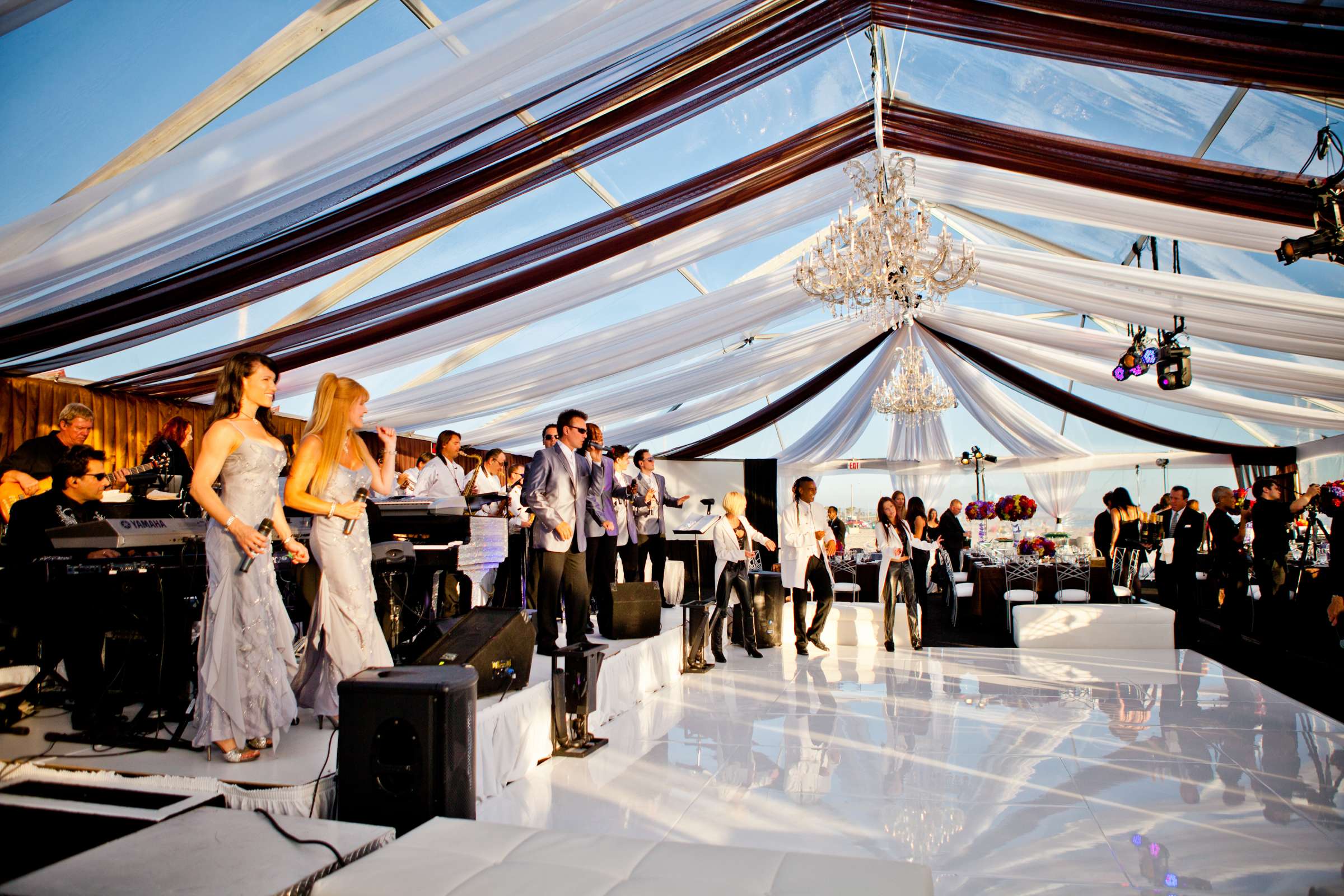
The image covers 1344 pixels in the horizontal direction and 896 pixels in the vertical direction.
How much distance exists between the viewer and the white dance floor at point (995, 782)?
2.79 metres

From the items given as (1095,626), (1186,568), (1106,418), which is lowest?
(1095,626)

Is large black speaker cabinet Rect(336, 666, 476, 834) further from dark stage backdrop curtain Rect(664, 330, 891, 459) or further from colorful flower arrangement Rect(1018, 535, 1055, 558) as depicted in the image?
dark stage backdrop curtain Rect(664, 330, 891, 459)

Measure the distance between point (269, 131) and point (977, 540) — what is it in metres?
15.9

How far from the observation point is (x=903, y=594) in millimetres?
7930

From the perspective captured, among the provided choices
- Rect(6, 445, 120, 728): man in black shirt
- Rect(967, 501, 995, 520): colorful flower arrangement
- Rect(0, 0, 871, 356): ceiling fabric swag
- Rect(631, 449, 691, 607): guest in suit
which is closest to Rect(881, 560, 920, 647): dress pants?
Rect(631, 449, 691, 607): guest in suit

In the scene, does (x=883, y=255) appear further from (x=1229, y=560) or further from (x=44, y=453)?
(x=44, y=453)

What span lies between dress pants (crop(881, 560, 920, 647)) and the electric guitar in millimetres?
6238

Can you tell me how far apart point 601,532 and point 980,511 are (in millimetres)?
8378

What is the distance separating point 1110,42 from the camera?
405 cm

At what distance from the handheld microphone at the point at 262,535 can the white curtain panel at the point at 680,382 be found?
5.99 metres

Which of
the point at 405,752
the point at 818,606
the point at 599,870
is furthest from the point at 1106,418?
the point at 599,870

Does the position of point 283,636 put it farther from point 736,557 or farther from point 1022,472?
point 1022,472

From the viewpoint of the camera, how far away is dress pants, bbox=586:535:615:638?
608 cm

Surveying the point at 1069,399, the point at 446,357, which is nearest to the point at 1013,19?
the point at 446,357
